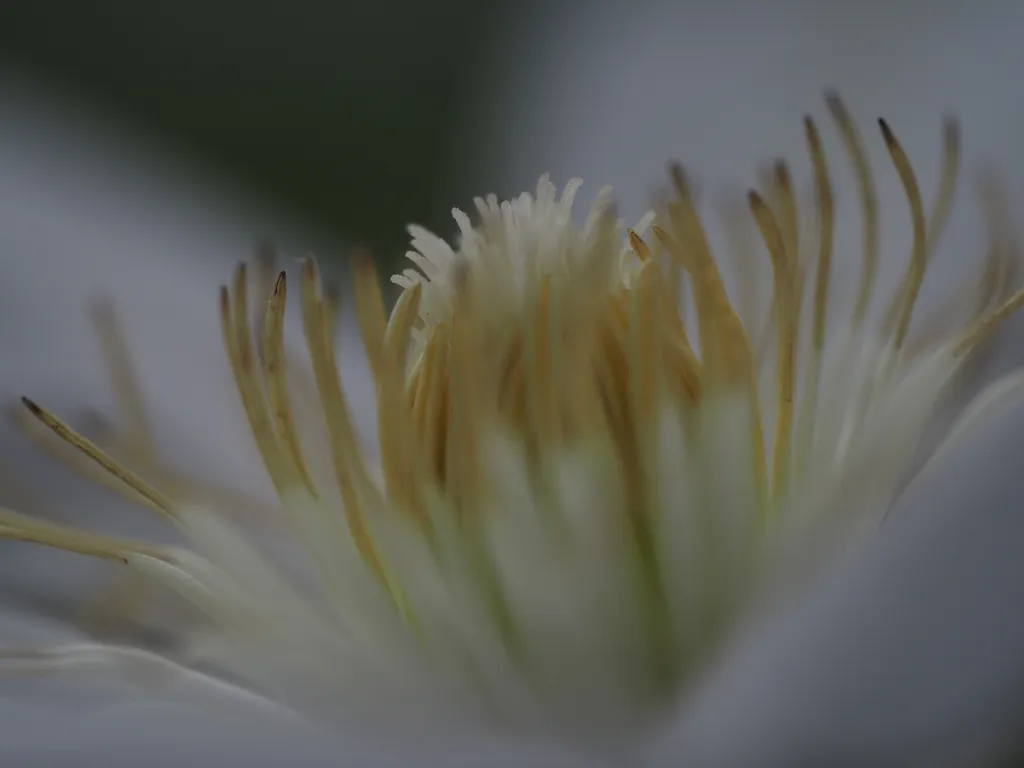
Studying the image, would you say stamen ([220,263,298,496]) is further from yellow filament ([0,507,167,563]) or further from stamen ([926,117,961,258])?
stamen ([926,117,961,258])

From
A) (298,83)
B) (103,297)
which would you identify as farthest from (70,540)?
(298,83)

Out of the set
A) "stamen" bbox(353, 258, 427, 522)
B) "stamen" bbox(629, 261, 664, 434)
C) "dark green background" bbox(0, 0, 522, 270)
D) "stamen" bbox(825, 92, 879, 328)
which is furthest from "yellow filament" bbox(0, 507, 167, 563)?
"dark green background" bbox(0, 0, 522, 270)

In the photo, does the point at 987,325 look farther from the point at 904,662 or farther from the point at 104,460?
the point at 104,460

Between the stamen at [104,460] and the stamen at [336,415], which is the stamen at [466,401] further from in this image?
the stamen at [104,460]

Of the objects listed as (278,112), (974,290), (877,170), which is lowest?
(974,290)

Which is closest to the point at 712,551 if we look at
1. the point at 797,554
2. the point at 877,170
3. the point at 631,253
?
the point at 797,554

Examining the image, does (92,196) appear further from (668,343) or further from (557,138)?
(668,343)

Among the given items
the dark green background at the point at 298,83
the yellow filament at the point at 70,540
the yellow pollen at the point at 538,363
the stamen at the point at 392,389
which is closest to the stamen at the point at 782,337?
the yellow pollen at the point at 538,363

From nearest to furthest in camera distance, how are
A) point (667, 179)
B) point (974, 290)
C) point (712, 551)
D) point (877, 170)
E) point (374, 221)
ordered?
point (712, 551), point (974, 290), point (877, 170), point (667, 179), point (374, 221)
